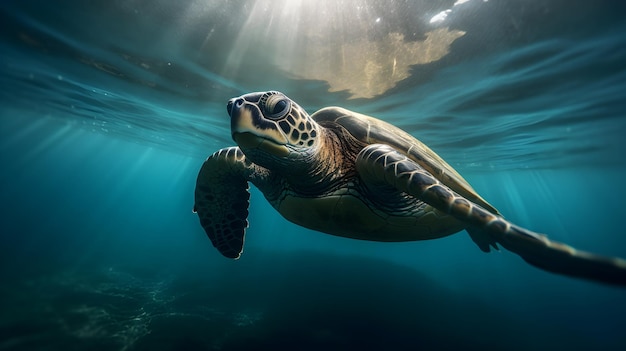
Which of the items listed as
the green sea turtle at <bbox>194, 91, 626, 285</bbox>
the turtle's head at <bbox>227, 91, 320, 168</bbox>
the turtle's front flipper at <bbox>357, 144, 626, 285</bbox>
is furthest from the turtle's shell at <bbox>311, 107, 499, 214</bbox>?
the turtle's head at <bbox>227, 91, 320, 168</bbox>

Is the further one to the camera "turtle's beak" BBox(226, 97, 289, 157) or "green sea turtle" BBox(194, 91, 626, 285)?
"turtle's beak" BBox(226, 97, 289, 157)

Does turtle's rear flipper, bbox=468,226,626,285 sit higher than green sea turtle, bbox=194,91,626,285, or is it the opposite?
green sea turtle, bbox=194,91,626,285

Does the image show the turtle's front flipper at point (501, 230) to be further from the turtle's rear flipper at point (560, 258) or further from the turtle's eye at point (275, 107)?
the turtle's eye at point (275, 107)

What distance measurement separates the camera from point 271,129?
2.31 meters

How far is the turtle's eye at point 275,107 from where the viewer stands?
2379 millimetres

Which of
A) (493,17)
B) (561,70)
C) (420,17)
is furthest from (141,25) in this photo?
(561,70)

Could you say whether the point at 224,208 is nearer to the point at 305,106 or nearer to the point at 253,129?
the point at 253,129

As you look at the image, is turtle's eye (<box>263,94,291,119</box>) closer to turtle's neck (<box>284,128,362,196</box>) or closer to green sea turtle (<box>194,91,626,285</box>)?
green sea turtle (<box>194,91,626,285</box>)

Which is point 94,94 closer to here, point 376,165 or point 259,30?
point 259,30

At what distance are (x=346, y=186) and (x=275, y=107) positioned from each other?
129 centimetres

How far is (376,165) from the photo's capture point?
258cm

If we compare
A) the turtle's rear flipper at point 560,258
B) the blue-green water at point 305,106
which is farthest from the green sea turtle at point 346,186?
the blue-green water at point 305,106

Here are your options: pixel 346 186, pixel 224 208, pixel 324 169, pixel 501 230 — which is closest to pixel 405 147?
pixel 346 186

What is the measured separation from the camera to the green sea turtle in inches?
70.0
